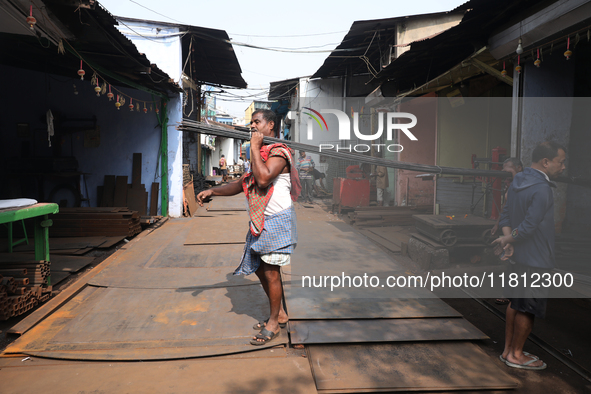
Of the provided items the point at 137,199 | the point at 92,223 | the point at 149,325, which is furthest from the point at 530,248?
the point at 137,199

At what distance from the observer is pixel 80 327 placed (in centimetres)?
316

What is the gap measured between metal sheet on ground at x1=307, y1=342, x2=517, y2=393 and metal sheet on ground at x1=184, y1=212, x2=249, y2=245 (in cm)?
370

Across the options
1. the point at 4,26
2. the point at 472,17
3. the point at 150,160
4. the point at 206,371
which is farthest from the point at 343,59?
the point at 206,371

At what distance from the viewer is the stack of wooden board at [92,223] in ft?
22.2

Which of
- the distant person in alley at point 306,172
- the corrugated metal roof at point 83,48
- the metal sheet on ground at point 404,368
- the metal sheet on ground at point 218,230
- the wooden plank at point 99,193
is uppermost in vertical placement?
the corrugated metal roof at point 83,48

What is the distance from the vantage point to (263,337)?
9.46 ft

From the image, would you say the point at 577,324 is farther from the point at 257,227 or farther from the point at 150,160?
the point at 150,160

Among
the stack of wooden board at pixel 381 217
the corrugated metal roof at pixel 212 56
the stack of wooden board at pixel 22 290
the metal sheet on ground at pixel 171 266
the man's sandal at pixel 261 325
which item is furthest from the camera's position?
the corrugated metal roof at pixel 212 56

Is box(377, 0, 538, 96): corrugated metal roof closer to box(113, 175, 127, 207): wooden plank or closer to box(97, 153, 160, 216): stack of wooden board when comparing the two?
box(97, 153, 160, 216): stack of wooden board

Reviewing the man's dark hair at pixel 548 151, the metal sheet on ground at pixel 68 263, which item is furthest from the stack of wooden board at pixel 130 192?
the man's dark hair at pixel 548 151

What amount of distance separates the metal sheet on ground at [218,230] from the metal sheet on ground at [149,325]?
86.1 inches

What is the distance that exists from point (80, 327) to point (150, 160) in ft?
22.6

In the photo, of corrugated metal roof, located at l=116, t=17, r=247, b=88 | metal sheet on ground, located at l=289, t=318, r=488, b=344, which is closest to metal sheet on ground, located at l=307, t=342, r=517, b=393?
metal sheet on ground, located at l=289, t=318, r=488, b=344

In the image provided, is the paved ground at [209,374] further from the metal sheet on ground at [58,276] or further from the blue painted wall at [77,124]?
the blue painted wall at [77,124]
